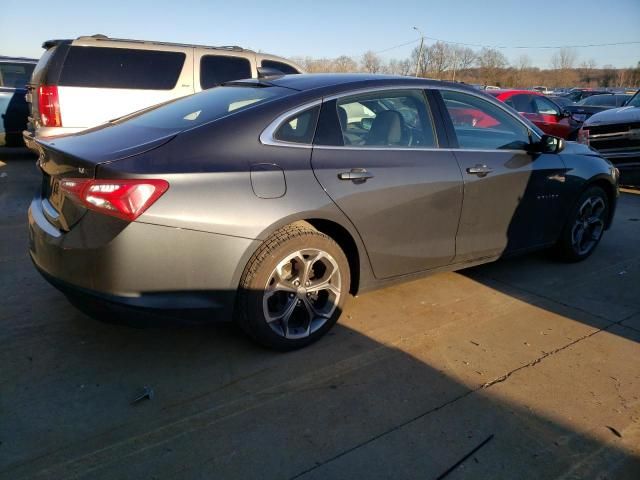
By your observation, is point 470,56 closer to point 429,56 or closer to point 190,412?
point 429,56

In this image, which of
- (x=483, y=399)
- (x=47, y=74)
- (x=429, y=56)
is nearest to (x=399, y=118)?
(x=483, y=399)

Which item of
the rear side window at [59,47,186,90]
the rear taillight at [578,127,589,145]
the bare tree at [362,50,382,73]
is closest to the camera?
the rear side window at [59,47,186,90]

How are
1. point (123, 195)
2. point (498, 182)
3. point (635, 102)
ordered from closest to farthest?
point (123, 195), point (498, 182), point (635, 102)

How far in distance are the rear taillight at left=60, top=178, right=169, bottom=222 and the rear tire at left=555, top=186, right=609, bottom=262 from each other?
3.71 metres

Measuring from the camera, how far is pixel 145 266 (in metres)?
2.54

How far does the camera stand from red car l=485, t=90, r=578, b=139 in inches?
424

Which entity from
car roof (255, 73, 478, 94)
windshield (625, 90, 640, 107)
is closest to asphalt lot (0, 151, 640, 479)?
car roof (255, 73, 478, 94)

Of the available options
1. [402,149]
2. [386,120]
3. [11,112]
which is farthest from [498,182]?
[11,112]

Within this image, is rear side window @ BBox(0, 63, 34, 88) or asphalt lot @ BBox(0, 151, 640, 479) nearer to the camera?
asphalt lot @ BBox(0, 151, 640, 479)

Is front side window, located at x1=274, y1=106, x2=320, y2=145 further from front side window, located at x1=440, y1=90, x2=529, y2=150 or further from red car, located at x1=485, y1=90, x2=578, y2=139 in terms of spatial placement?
red car, located at x1=485, y1=90, x2=578, y2=139

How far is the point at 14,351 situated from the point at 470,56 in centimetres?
7218

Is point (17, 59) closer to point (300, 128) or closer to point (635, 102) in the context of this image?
point (300, 128)

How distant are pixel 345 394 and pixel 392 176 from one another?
1390 mm

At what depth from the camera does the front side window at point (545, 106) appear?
11.0 m
